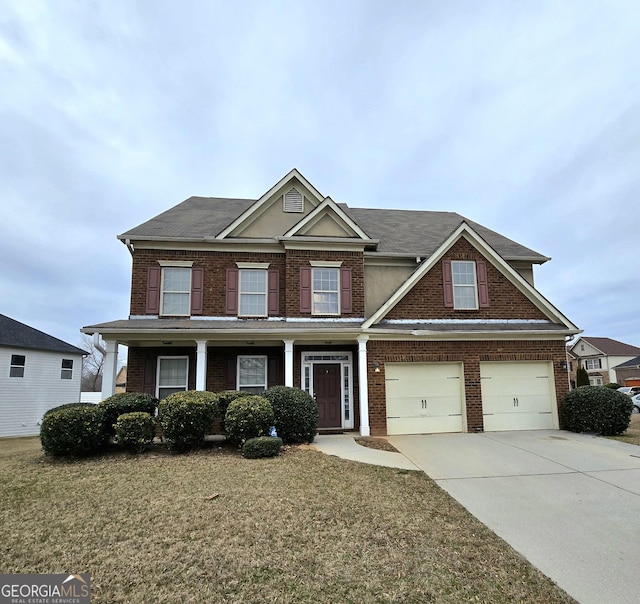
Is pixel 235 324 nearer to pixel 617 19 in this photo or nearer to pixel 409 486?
pixel 409 486

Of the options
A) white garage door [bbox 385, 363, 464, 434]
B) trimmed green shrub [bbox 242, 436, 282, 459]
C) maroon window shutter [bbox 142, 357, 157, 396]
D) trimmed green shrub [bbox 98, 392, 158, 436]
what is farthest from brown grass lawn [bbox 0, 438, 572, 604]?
maroon window shutter [bbox 142, 357, 157, 396]

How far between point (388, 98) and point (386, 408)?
10178mm

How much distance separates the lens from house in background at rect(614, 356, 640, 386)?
42.0 m

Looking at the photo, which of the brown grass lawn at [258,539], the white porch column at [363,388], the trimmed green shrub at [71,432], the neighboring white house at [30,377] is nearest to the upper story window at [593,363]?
the white porch column at [363,388]

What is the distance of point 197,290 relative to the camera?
510 inches

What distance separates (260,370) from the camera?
42.5 feet

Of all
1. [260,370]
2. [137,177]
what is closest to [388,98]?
[260,370]

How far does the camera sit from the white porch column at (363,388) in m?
11.3

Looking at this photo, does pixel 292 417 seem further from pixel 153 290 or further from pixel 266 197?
pixel 266 197

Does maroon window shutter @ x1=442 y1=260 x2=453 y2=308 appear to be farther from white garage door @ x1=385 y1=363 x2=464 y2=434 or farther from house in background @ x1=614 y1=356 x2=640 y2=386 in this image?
house in background @ x1=614 y1=356 x2=640 y2=386

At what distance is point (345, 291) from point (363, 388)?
11.5 ft

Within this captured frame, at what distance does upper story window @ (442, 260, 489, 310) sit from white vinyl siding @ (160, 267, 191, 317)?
8749 mm

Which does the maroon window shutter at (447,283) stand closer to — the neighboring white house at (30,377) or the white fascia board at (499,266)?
the white fascia board at (499,266)

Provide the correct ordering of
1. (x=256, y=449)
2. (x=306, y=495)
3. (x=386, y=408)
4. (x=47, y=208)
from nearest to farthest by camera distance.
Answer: (x=306, y=495)
(x=256, y=449)
(x=386, y=408)
(x=47, y=208)
